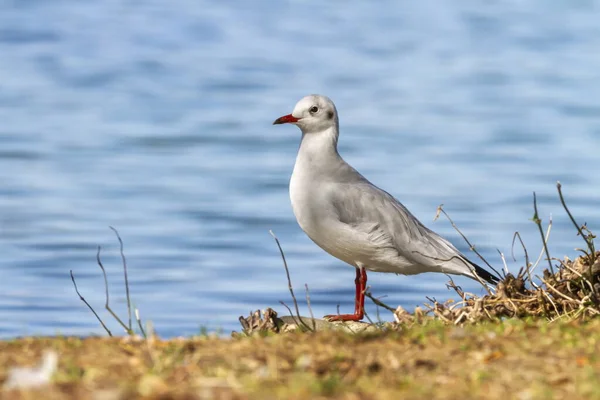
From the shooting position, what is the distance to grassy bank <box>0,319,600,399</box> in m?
4.40

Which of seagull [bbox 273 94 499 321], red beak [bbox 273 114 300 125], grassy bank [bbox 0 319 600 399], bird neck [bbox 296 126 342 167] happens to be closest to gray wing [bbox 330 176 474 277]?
seagull [bbox 273 94 499 321]

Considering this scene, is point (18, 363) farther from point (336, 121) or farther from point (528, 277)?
point (336, 121)

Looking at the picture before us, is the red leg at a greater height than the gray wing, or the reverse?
the gray wing

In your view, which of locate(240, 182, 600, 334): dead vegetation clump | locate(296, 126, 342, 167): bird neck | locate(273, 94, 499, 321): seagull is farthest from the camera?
locate(296, 126, 342, 167): bird neck

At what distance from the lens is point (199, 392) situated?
4293mm

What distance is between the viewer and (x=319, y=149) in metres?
8.50

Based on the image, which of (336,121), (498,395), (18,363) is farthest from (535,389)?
(336,121)

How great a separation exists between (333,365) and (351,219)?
10.8 feet

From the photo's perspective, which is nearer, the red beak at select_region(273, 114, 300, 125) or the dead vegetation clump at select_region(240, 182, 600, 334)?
the dead vegetation clump at select_region(240, 182, 600, 334)

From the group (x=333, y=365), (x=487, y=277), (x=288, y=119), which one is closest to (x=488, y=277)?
(x=487, y=277)

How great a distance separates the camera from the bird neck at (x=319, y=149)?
8.44 meters

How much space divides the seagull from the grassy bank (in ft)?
7.46

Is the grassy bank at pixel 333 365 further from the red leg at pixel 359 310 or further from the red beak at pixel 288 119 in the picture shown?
the red beak at pixel 288 119

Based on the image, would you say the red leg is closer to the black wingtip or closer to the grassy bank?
the black wingtip
